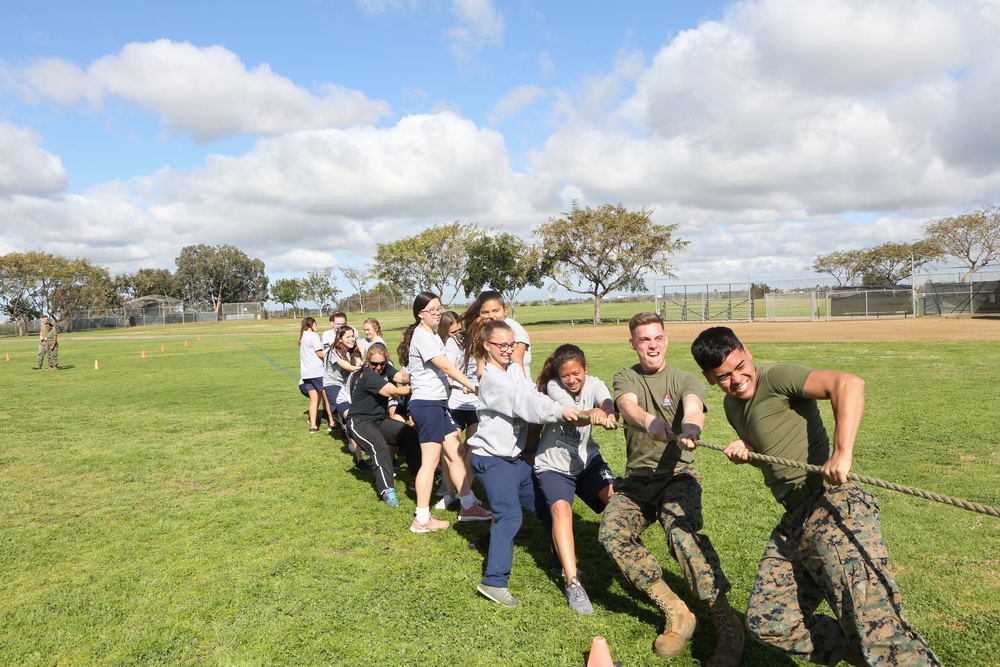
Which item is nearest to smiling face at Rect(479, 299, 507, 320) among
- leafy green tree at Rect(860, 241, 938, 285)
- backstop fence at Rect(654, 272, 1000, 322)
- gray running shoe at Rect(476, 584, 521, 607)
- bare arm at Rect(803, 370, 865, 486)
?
gray running shoe at Rect(476, 584, 521, 607)

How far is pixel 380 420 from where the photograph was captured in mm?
7398

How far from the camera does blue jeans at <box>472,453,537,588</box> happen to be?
4.55m

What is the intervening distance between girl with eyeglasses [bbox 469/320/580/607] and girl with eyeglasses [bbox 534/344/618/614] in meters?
0.19

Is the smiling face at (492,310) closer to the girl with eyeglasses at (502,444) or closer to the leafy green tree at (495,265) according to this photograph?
the girl with eyeglasses at (502,444)

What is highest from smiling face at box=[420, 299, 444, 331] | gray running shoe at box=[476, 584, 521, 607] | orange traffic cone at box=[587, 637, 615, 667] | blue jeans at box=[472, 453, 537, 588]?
smiling face at box=[420, 299, 444, 331]

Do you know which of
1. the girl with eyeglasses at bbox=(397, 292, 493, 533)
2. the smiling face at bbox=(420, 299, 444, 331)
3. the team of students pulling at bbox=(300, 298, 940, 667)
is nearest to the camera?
the team of students pulling at bbox=(300, 298, 940, 667)

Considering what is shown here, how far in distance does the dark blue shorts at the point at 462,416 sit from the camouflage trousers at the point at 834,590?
3519 mm

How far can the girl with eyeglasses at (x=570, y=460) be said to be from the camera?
443cm

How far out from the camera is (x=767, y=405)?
11.2ft

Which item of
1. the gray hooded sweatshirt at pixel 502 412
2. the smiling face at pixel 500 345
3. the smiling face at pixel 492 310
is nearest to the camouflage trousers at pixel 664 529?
the gray hooded sweatshirt at pixel 502 412

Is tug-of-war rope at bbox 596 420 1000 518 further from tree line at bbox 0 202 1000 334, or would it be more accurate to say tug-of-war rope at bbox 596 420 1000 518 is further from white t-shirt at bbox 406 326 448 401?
tree line at bbox 0 202 1000 334

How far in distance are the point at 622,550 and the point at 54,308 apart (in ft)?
296

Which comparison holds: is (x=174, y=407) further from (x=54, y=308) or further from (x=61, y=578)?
(x=54, y=308)

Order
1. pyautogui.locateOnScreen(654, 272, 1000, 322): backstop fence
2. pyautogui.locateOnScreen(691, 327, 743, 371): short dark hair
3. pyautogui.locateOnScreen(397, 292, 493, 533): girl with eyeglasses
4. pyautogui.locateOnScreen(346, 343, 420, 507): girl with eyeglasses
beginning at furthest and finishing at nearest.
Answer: pyautogui.locateOnScreen(654, 272, 1000, 322): backstop fence → pyautogui.locateOnScreen(346, 343, 420, 507): girl with eyeglasses → pyautogui.locateOnScreen(397, 292, 493, 533): girl with eyeglasses → pyautogui.locateOnScreen(691, 327, 743, 371): short dark hair
